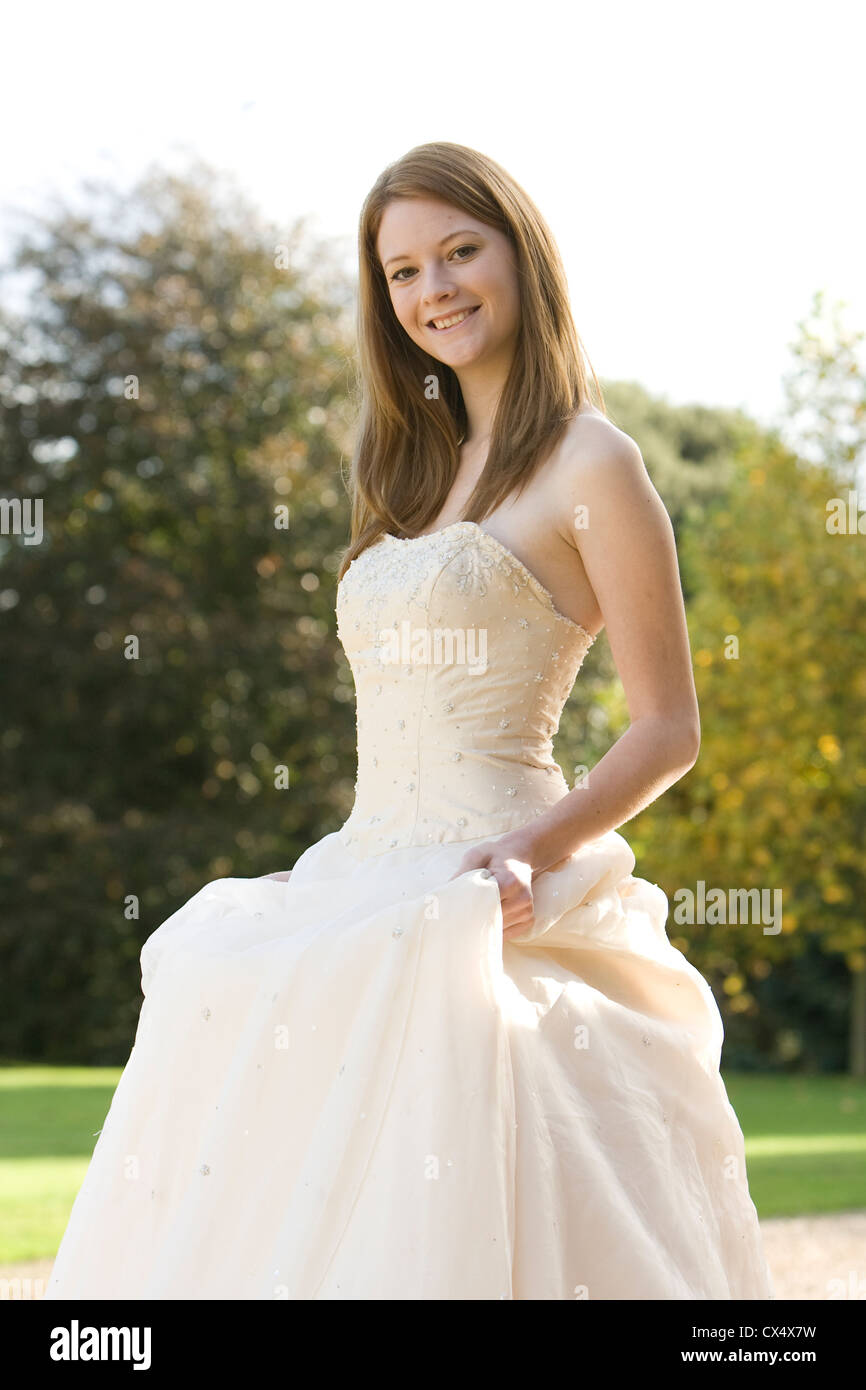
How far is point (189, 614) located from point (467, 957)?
14.5 meters

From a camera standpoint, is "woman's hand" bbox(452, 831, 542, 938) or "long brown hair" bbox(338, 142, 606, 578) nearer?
"woman's hand" bbox(452, 831, 542, 938)

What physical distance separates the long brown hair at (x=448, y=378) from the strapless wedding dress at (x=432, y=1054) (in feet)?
0.43

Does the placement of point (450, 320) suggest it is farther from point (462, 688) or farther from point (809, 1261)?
point (809, 1261)

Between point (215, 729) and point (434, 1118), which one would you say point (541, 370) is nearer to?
point (434, 1118)

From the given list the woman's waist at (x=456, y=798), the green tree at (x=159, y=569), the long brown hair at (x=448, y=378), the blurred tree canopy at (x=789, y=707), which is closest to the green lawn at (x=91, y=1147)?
the blurred tree canopy at (x=789, y=707)

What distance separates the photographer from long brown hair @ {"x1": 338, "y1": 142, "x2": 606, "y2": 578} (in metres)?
2.61

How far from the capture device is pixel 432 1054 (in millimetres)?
2203

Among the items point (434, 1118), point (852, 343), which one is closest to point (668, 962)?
point (434, 1118)

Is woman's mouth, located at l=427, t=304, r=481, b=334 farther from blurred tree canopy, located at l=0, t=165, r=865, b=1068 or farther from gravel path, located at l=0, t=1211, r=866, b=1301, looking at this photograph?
blurred tree canopy, located at l=0, t=165, r=865, b=1068

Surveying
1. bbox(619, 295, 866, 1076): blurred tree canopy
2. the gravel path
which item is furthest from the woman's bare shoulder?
bbox(619, 295, 866, 1076): blurred tree canopy

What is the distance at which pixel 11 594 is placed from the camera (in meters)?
16.6

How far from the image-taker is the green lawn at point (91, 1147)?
7.16m

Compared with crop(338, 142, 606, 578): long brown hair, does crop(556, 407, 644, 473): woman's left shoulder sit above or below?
below

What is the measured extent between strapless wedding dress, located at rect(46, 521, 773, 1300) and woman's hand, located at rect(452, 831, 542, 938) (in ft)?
0.10
